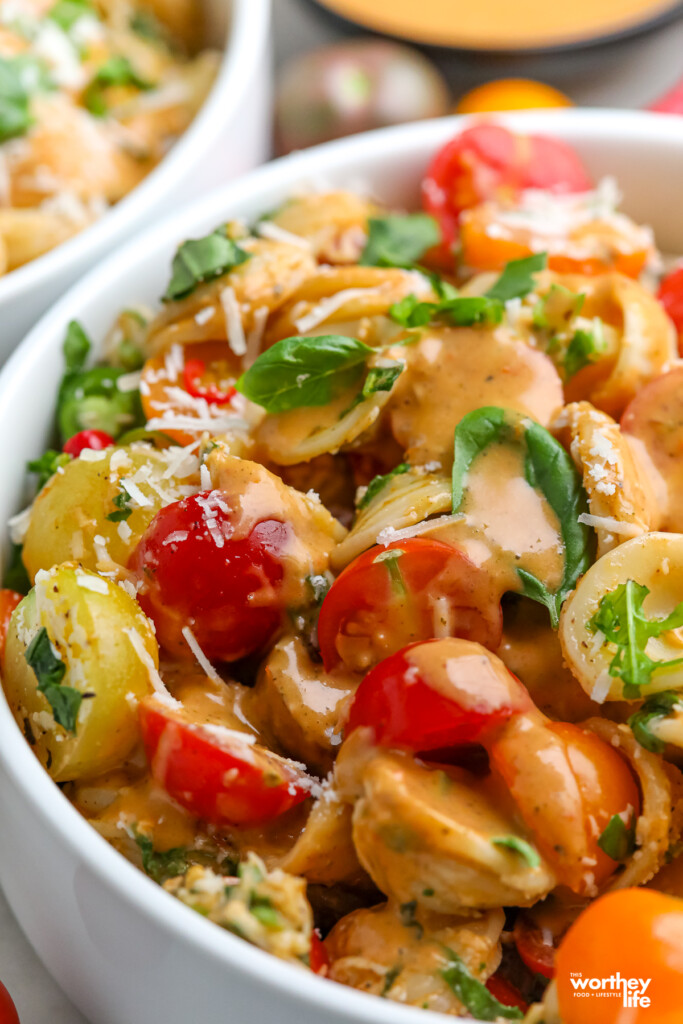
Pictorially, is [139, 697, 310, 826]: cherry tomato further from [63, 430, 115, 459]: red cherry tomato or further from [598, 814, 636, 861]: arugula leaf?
[63, 430, 115, 459]: red cherry tomato

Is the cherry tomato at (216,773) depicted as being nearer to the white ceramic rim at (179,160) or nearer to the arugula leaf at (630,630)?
the arugula leaf at (630,630)

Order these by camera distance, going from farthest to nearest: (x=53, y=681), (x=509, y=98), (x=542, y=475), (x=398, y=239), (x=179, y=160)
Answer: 1. (x=509, y=98)
2. (x=179, y=160)
3. (x=398, y=239)
4. (x=542, y=475)
5. (x=53, y=681)

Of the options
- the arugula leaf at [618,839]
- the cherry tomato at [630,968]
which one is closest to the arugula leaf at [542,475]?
the arugula leaf at [618,839]

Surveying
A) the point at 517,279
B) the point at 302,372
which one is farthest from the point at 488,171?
the point at 302,372

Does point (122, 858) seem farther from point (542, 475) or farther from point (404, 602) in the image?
point (542, 475)

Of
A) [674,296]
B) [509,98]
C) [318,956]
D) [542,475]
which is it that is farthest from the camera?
[509,98]

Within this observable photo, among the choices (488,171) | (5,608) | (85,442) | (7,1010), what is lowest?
(7,1010)

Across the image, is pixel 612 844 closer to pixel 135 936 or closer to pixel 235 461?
pixel 135 936

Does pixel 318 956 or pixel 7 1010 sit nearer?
pixel 318 956
